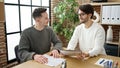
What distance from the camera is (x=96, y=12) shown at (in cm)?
371

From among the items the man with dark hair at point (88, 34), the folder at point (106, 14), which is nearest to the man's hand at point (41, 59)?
the man with dark hair at point (88, 34)

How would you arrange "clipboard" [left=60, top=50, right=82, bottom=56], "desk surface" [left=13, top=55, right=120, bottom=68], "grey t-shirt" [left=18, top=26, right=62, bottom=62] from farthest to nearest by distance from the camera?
"grey t-shirt" [left=18, top=26, right=62, bottom=62] → "clipboard" [left=60, top=50, right=82, bottom=56] → "desk surface" [left=13, top=55, right=120, bottom=68]

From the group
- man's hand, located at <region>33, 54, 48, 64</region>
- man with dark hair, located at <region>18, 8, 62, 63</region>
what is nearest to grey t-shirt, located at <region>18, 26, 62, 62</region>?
man with dark hair, located at <region>18, 8, 62, 63</region>

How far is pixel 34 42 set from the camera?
205 cm

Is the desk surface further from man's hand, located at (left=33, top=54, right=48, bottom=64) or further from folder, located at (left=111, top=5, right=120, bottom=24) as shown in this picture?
folder, located at (left=111, top=5, right=120, bottom=24)

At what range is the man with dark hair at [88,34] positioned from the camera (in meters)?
2.02

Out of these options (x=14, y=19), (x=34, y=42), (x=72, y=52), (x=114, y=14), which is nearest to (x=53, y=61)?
(x=72, y=52)

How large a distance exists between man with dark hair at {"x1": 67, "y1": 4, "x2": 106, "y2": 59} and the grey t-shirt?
32 centimetres

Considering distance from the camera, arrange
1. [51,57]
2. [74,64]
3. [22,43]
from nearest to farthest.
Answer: [74,64]
[51,57]
[22,43]

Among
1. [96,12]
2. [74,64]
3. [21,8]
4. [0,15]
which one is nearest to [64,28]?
[96,12]

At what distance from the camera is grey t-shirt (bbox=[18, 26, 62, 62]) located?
1851 mm

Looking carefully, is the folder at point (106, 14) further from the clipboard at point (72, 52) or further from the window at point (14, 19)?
the clipboard at point (72, 52)

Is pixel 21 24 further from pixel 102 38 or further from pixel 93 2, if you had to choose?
pixel 102 38

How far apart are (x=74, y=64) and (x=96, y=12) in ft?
7.89
